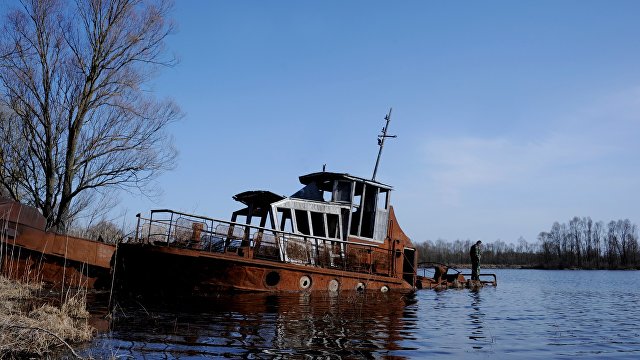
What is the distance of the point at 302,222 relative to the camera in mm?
16688

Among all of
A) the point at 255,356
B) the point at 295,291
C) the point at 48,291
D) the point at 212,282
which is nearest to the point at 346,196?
the point at 295,291

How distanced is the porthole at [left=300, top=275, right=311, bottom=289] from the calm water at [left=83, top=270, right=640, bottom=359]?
1018 millimetres

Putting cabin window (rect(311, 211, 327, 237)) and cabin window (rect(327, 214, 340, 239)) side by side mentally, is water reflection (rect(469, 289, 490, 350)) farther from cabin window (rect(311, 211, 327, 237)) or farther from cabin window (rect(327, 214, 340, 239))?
cabin window (rect(311, 211, 327, 237))

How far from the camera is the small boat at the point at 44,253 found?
13.1 meters

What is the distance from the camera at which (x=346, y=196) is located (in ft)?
57.1

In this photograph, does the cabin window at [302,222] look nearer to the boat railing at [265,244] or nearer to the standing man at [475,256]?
the boat railing at [265,244]

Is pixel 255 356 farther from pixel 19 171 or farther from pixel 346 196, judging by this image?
pixel 19 171

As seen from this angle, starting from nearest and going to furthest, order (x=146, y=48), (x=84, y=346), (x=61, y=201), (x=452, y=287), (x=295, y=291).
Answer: (x=84, y=346) → (x=295, y=291) → (x=61, y=201) → (x=146, y=48) → (x=452, y=287)

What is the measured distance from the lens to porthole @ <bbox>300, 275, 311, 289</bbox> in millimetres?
14852

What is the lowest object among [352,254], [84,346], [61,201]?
[84,346]

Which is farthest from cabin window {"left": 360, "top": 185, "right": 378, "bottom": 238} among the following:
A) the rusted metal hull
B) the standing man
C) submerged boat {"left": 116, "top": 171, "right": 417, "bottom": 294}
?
the standing man

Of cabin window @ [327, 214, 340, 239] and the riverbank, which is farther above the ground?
cabin window @ [327, 214, 340, 239]

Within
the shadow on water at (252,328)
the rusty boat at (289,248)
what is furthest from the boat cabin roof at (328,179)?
the shadow on water at (252,328)

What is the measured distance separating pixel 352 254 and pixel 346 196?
203 cm
